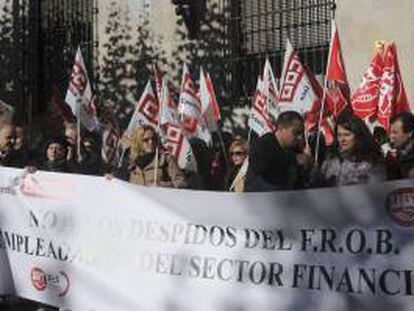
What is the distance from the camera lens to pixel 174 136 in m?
8.75

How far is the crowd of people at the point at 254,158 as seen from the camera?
6062mm

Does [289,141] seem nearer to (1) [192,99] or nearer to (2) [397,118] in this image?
(2) [397,118]

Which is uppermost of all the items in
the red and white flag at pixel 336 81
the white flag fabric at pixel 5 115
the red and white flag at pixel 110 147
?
the red and white flag at pixel 336 81

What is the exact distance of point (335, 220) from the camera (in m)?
4.80

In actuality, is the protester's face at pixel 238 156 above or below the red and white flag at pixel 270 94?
below

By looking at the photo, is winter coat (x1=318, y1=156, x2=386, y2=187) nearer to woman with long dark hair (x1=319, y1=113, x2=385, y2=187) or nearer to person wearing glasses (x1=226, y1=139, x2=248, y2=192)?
woman with long dark hair (x1=319, y1=113, x2=385, y2=187)

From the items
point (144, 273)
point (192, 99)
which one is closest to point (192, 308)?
point (144, 273)

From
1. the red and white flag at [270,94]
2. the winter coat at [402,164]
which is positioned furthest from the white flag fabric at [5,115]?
the winter coat at [402,164]

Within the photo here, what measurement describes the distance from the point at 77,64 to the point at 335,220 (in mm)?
6150

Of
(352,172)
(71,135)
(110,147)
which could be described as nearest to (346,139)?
(352,172)

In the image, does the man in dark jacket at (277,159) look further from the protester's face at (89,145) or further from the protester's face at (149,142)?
the protester's face at (89,145)

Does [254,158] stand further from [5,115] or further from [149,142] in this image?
[5,115]

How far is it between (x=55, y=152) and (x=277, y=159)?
2.50 meters

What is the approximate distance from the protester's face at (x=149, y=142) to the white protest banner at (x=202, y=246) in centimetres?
145
